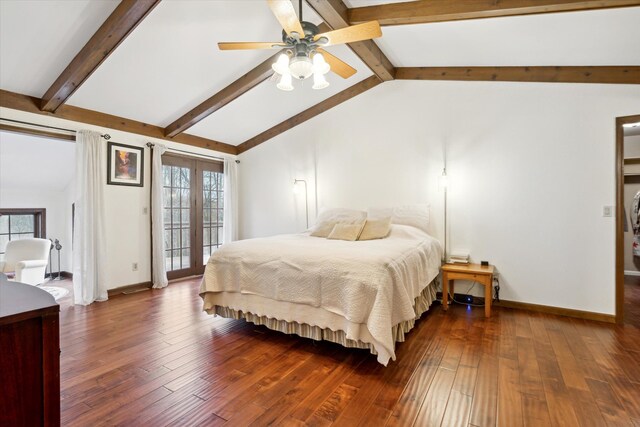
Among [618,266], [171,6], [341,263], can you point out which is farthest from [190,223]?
[618,266]

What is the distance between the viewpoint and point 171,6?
262 cm

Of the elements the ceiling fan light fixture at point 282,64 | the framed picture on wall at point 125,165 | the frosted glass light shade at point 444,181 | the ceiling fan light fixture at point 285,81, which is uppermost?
the ceiling fan light fixture at point 282,64

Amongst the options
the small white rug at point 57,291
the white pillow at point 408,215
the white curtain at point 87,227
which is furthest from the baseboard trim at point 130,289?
the white pillow at point 408,215

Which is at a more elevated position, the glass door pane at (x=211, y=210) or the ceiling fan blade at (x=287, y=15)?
the ceiling fan blade at (x=287, y=15)

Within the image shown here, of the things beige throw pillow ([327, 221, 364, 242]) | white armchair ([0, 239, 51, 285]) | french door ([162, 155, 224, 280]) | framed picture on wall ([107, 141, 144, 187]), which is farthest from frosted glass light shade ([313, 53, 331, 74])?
white armchair ([0, 239, 51, 285])

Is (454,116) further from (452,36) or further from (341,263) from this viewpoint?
(341,263)

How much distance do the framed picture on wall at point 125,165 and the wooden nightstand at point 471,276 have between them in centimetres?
423

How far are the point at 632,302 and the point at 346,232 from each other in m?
3.42

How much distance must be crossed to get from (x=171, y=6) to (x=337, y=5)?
1.39 m

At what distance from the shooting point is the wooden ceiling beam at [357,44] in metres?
2.51

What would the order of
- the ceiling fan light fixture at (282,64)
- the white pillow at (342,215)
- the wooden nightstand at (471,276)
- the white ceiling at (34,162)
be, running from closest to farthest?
the ceiling fan light fixture at (282,64) < the wooden nightstand at (471,276) < the white pillow at (342,215) < the white ceiling at (34,162)

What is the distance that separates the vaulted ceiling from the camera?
2.45 m

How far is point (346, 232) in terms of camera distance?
11.9 feet

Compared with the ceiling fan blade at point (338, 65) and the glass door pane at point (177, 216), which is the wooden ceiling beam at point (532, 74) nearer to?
the ceiling fan blade at point (338, 65)
